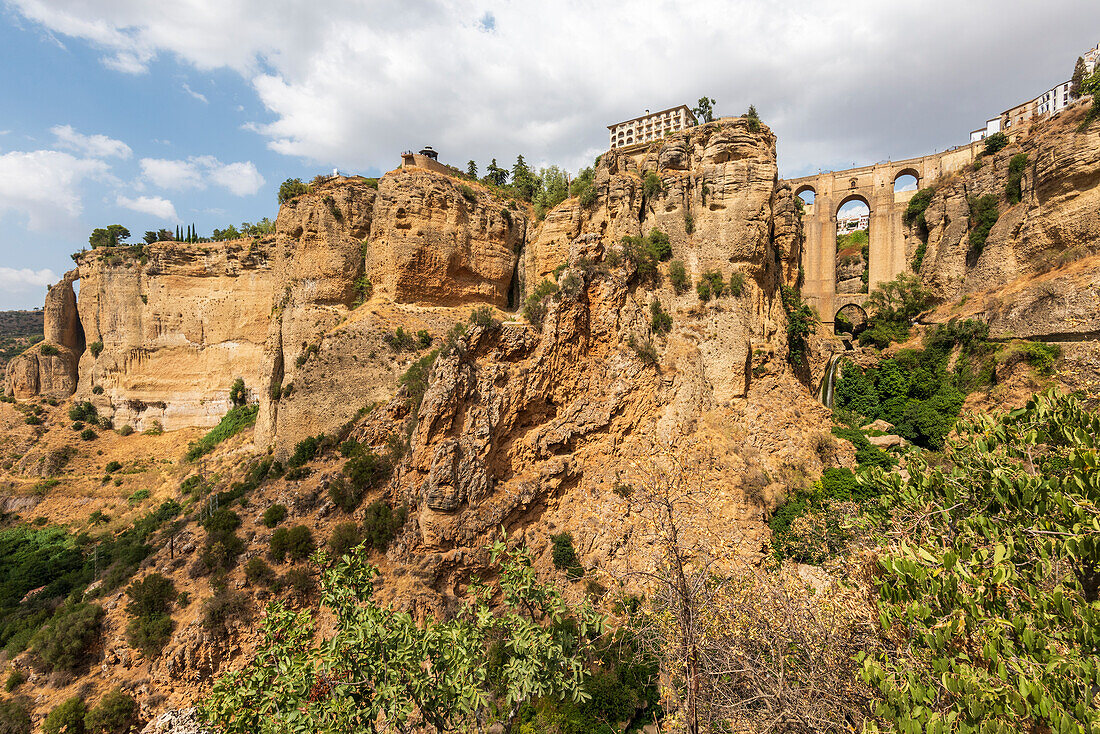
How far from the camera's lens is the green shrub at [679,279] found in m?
18.9

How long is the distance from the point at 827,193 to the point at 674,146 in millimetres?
18398

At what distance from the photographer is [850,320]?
2831 cm

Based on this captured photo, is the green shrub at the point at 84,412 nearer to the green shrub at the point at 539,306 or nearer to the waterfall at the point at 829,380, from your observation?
the green shrub at the point at 539,306

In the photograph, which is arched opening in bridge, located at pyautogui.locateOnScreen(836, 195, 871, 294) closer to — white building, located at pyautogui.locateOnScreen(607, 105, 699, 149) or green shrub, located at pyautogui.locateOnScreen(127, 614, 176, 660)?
white building, located at pyautogui.locateOnScreen(607, 105, 699, 149)

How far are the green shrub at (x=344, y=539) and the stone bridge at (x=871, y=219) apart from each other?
97.5ft

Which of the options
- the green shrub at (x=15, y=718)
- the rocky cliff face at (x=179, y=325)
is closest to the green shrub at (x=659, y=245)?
the green shrub at (x=15, y=718)

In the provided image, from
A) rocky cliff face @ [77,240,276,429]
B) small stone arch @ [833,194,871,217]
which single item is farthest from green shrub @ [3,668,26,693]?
small stone arch @ [833,194,871,217]

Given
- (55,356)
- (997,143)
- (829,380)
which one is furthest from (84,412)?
(997,143)

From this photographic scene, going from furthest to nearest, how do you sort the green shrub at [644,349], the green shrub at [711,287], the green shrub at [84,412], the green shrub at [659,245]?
the green shrub at [84,412] → the green shrub at [659,245] → the green shrub at [711,287] → the green shrub at [644,349]

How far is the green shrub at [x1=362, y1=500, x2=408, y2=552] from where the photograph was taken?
15484 millimetres

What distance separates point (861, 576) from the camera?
6.91 meters

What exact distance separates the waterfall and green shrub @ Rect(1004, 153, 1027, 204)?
11.5 metres

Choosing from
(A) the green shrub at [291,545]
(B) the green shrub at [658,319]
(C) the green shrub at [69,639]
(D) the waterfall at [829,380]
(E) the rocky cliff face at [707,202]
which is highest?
(E) the rocky cliff face at [707,202]

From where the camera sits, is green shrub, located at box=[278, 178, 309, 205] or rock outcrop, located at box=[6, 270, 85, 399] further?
rock outcrop, located at box=[6, 270, 85, 399]
